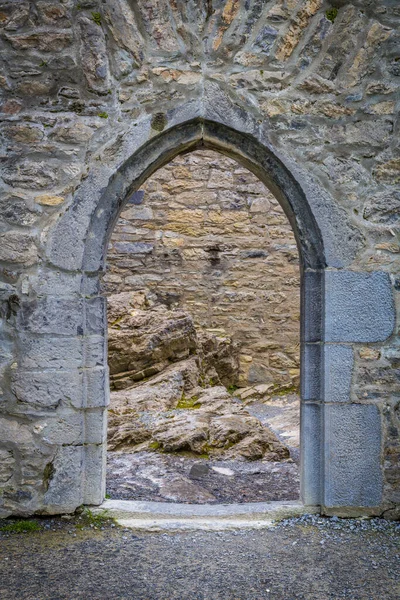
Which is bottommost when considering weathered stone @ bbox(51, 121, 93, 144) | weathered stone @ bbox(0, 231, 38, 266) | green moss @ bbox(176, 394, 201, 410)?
green moss @ bbox(176, 394, 201, 410)

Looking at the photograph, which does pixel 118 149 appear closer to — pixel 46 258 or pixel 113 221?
pixel 113 221

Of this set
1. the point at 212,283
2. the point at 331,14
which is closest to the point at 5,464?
the point at 331,14


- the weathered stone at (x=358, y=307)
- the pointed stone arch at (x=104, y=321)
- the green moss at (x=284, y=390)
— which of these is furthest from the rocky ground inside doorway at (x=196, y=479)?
the green moss at (x=284, y=390)

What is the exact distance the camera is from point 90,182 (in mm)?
3275

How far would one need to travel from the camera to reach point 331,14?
3.35 m

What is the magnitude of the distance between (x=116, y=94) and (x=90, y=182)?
1.85 feet

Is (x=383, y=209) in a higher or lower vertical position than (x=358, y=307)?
higher

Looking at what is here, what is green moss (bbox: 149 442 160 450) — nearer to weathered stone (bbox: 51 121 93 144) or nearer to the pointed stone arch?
the pointed stone arch

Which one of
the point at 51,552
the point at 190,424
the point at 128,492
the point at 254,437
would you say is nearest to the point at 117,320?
the point at 190,424

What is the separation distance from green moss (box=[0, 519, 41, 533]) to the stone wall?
4697 millimetres

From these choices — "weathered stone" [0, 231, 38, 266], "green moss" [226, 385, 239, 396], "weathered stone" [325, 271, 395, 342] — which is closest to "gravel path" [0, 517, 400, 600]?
"weathered stone" [325, 271, 395, 342]

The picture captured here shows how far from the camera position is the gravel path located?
250 centimetres

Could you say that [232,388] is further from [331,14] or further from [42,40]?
[42,40]

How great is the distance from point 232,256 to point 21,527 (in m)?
5.23
